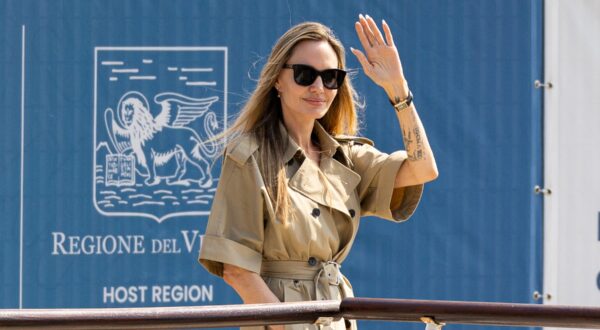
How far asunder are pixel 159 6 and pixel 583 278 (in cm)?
222

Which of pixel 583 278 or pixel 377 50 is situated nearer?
pixel 377 50

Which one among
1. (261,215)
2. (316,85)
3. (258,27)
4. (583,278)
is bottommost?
(583,278)

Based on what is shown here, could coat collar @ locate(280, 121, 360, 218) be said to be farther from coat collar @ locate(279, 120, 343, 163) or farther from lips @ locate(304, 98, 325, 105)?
lips @ locate(304, 98, 325, 105)

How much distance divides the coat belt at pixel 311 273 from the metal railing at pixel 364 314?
42 centimetres

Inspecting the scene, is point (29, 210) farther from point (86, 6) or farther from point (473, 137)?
point (473, 137)

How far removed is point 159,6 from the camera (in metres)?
5.02

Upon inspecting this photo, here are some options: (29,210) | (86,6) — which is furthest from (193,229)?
(86,6)

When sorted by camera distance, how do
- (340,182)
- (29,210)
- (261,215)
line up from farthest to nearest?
1. (29,210)
2. (340,182)
3. (261,215)

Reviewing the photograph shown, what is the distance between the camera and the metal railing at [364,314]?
Result: 2.50 metres

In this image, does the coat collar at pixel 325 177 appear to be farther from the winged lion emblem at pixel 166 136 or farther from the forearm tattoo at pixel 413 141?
the winged lion emblem at pixel 166 136

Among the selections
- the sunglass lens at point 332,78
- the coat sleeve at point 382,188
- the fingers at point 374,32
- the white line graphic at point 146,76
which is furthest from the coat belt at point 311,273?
the white line graphic at point 146,76

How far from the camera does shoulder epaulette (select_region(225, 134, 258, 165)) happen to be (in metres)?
3.10

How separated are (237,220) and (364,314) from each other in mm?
552

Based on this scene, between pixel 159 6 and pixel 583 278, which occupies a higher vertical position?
pixel 159 6
